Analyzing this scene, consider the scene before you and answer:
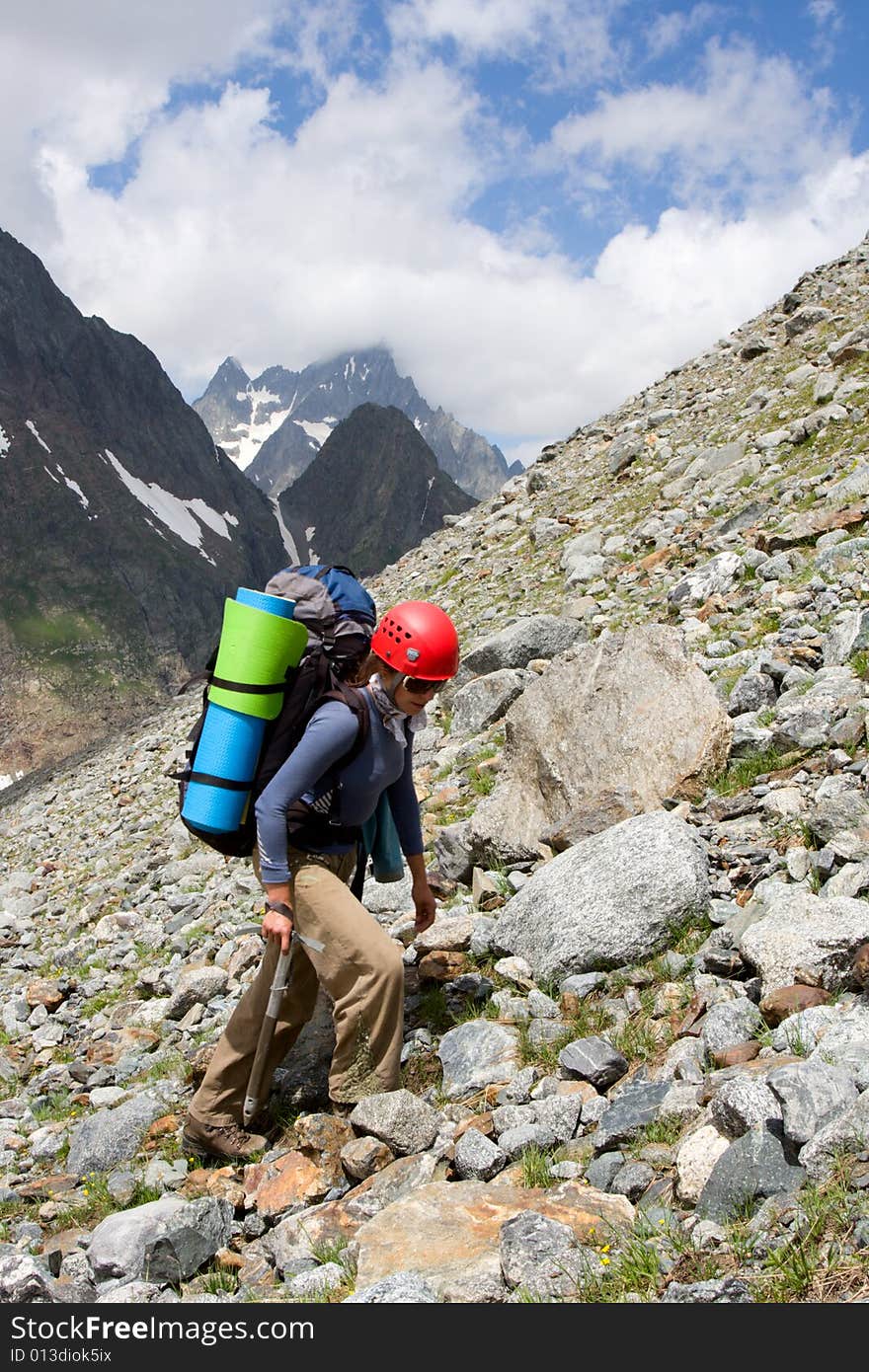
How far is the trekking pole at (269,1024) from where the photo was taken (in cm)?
579

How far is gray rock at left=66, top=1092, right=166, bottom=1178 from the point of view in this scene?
6480mm

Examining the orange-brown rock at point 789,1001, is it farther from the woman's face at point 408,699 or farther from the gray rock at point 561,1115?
the woman's face at point 408,699

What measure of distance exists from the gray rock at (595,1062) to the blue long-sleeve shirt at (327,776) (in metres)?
1.96

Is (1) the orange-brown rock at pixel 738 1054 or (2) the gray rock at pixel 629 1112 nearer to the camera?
(2) the gray rock at pixel 629 1112

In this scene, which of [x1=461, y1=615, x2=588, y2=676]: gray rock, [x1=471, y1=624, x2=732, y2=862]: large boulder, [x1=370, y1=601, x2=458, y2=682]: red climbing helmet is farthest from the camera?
[x1=461, y1=615, x2=588, y2=676]: gray rock

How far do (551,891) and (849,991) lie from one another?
2.36 meters

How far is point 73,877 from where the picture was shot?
55.1 feet

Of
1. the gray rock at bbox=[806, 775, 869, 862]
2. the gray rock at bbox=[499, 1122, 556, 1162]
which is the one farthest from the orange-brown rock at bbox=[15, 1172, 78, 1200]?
the gray rock at bbox=[806, 775, 869, 862]

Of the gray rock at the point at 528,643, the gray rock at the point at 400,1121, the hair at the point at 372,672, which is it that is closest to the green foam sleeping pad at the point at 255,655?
the hair at the point at 372,672

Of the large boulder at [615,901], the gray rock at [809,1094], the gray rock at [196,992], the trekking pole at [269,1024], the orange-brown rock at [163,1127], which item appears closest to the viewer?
the gray rock at [809,1094]

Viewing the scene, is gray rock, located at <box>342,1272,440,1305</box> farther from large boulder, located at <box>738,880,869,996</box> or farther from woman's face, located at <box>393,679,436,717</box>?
woman's face, located at <box>393,679,436,717</box>

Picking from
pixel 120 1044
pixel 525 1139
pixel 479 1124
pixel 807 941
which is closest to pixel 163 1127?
pixel 120 1044

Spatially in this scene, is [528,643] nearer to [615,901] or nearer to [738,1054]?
[615,901]

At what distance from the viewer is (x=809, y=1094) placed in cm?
380
